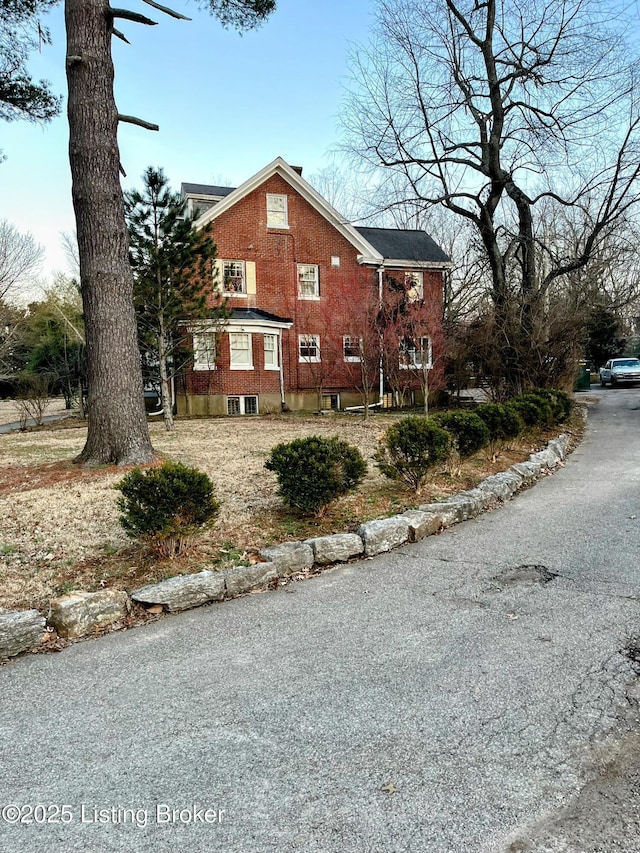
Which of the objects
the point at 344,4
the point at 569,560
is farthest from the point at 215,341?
the point at 569,560

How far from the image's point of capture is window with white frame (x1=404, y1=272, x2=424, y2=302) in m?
20.1

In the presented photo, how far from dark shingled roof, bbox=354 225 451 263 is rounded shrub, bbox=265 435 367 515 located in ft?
57.6

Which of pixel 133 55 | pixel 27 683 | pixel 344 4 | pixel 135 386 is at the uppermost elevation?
pixel 344 4

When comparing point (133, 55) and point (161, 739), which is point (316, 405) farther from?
point (161, 739)

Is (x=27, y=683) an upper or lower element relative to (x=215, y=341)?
lower

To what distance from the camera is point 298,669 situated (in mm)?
2844

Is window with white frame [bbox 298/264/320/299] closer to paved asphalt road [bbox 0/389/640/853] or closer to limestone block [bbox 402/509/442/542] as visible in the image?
limestone block [bbox 402/509/442/542]

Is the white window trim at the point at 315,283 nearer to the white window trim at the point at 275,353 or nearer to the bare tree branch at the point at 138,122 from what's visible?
the white window trim at the point at 275,353

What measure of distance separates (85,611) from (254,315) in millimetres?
15921

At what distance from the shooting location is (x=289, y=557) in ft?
14.0

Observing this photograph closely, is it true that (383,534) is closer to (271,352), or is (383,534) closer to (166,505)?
(166,505)

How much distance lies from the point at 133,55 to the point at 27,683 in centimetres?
897

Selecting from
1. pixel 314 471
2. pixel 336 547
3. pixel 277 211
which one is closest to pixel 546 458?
pixel 314 471

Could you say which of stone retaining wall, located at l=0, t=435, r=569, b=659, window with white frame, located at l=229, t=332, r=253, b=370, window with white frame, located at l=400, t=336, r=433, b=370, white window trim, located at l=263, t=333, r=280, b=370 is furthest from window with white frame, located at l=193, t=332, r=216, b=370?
stone retaining wall, located at l=0, t=435, r=569, b=659
